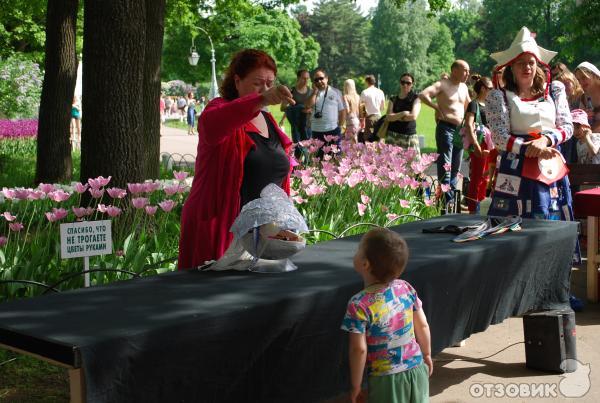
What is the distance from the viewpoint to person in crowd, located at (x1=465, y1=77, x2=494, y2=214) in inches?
391

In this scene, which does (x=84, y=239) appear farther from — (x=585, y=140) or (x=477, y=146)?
(x=477, y=146)

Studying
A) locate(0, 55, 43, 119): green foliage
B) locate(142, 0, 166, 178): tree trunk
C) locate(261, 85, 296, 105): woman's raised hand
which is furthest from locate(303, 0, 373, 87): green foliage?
locate(261, 85, 296, 105): woman's raised hand

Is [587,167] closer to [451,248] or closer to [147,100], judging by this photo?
[451,248]

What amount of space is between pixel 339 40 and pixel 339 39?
14cm

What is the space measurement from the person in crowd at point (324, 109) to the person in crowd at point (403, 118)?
1307 mm

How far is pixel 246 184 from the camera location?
382 centimetres

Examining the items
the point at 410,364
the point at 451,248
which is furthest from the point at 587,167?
the point at 410,364

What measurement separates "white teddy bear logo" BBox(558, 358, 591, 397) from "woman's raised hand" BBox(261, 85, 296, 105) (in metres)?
2.38

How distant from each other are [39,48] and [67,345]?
30.2m

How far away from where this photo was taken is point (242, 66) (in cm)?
384

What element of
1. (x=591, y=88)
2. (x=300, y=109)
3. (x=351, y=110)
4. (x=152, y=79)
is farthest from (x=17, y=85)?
(x=591, y=88)

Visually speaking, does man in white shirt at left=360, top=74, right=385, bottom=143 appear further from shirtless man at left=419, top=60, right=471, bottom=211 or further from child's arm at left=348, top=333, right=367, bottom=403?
child's arm at left=348, top=333, right=367, bottom=403

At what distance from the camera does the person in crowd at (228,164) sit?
369 cm

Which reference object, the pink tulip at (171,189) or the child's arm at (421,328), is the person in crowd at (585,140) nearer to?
the pink tulip at (171,189)
